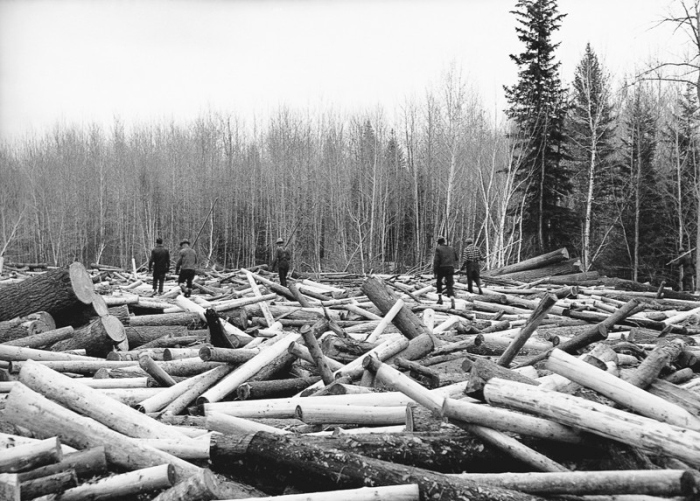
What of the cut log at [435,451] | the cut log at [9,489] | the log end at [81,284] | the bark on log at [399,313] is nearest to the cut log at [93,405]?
the cut log at [9,489]

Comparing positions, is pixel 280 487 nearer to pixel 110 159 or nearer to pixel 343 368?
pixel 343 368

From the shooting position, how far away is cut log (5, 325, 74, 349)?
846cm

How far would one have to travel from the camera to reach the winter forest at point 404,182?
3109 cm

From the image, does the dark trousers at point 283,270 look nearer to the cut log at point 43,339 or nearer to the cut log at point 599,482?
the cut log at point 43,339

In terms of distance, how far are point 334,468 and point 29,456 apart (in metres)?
1.82

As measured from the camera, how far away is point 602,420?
138 inches

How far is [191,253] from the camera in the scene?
1697 cm

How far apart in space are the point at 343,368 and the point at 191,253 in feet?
38.4

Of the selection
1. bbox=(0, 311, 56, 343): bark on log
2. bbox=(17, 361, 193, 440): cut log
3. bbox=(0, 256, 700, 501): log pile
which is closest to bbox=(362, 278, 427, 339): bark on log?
bbox=(0, 256, 700, 501): log pile

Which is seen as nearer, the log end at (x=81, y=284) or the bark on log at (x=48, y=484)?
the bark on log at (x=48, y=484)

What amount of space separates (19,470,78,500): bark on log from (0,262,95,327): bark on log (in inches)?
279

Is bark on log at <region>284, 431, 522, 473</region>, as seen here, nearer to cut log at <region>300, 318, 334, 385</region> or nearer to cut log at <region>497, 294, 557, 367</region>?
cut log at <region>497, 294, 557, 367</region>

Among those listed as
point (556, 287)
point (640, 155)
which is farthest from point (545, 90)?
point (556, 287)

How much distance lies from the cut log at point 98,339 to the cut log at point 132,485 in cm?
515
